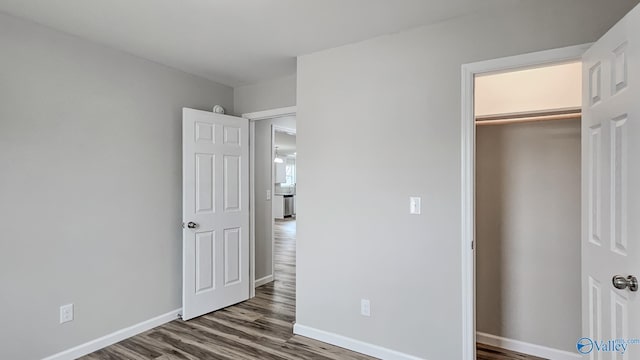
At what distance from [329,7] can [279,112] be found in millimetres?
1631

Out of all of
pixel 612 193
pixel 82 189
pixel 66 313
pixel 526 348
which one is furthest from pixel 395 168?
pixel 66 313

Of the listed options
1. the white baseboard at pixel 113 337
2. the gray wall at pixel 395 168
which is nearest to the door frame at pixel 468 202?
the gray wall at pixel 395 168

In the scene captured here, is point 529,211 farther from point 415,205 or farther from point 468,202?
point 415,205

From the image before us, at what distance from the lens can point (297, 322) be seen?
297 cm

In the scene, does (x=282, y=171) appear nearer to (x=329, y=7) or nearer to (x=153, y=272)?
(x=153, y=272)

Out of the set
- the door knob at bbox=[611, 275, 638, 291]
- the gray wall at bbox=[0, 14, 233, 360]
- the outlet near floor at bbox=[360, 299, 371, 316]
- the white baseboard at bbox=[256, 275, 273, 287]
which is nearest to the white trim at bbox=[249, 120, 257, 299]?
the white baseboard at bbox=[256, 275, 273, 287]

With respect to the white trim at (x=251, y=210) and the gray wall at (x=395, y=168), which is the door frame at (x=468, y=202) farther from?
the white trim at (x=251, y=210)

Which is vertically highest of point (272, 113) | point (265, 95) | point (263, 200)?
point (265, 95)

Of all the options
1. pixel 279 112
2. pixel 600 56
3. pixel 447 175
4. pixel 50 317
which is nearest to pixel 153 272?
pixel 50 317

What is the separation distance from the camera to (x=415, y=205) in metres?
2.41

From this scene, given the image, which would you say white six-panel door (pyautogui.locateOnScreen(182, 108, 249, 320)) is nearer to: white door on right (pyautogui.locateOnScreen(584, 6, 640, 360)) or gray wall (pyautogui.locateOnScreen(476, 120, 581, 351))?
gray wall (pyautogui.locateOnScreen(476, 120, 581, 351))

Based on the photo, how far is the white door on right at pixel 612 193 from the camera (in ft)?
4.25

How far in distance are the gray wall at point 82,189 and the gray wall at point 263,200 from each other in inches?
45.5

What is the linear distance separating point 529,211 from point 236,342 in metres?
2.58
